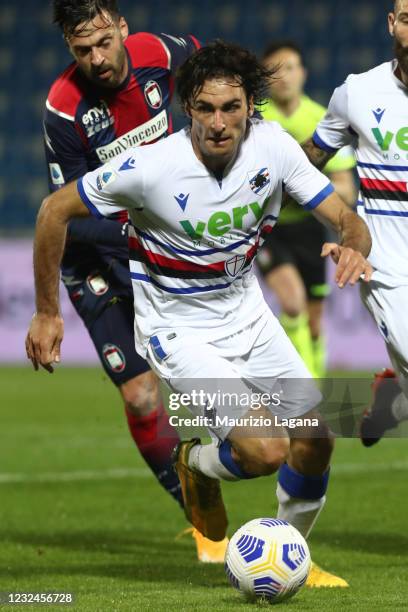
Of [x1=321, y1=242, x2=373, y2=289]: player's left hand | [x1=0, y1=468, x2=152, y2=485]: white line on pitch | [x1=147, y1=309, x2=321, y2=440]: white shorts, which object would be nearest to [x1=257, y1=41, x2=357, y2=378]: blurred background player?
[x1=0, y1=468, x2=152, y2=485]: white line on pitch

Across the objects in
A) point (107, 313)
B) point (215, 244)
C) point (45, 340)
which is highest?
point (215, 244)

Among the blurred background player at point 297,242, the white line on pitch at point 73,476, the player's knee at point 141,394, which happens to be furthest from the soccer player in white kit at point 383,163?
the blurred background player at point 297,242

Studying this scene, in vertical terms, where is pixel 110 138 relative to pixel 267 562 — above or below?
above

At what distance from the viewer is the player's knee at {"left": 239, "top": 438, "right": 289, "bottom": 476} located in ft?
15.4

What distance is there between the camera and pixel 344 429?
5652 mm

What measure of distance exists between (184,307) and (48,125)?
1340mm

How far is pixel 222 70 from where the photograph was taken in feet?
15.3

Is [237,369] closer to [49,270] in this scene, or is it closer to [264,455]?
[264,455]

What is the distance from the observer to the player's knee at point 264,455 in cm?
471

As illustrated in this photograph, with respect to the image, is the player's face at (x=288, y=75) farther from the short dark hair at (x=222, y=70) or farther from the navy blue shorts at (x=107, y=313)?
the short dark hair at (x=222, y=70)

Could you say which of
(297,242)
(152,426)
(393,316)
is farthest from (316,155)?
(297,242)

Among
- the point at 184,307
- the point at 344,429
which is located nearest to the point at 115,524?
the point at 344,429

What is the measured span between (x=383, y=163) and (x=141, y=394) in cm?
173

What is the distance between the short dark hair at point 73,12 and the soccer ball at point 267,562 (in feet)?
7.75
